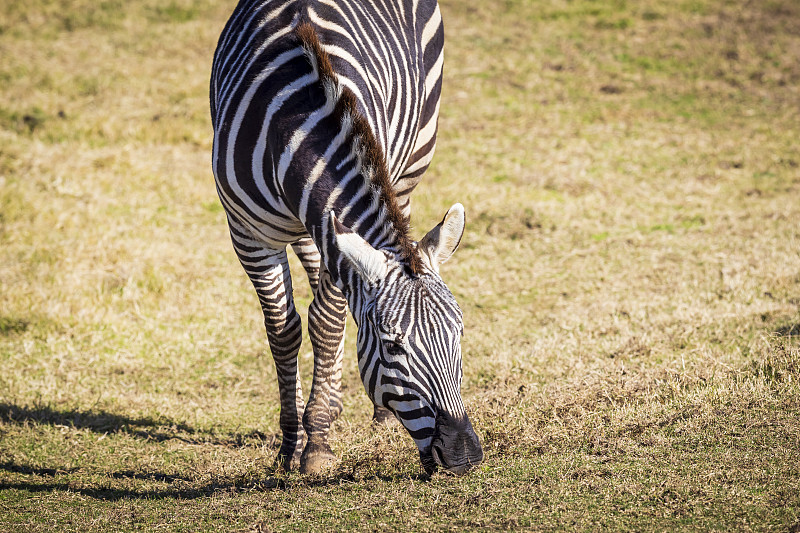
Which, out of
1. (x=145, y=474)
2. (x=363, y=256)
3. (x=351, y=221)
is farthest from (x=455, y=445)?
(x=145, y=474)

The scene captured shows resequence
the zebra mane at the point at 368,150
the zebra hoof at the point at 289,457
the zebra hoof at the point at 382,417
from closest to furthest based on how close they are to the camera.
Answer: the zebra mane at the point at 368,150
the zebra hoof at the point at 289,457
the zebra hoof at the point at 382,417

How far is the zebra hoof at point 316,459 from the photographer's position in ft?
17.0

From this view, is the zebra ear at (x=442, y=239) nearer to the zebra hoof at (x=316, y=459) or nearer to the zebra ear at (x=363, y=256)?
the zebra ear at (x=363, y=256)

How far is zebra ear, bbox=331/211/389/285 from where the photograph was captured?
13.2 feet

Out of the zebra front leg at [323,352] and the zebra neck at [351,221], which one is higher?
the zebra neck at [351,221]

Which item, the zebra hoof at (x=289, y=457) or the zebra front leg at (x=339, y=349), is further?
the zebra front leg at (x=339, y=349)

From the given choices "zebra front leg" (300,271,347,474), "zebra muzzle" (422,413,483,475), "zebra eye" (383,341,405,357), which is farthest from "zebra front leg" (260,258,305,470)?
"zebra muzzle" (422,413,483,475)

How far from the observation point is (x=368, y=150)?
4.22m

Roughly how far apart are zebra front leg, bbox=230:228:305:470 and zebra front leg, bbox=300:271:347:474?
0.15m

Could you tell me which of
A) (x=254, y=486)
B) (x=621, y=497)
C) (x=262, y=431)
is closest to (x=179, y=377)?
(x=262, y=431)

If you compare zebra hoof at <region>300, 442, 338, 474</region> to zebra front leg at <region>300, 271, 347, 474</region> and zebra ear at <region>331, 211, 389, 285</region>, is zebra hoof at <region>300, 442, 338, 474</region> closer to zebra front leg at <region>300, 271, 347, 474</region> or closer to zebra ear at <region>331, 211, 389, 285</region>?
zebra front leg at <region>300, 271, 347, 474</region>

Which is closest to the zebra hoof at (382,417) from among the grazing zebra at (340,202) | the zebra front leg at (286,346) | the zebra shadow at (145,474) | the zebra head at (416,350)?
the grazing zebra at (340,202)

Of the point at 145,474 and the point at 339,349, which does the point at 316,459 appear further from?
the point at 145,474

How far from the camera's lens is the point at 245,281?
902cm
